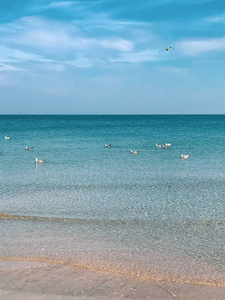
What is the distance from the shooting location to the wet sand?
10406 millimetres

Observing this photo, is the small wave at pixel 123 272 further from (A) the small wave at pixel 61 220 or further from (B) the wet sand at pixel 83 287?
(A) the small wave at pixel 61 220

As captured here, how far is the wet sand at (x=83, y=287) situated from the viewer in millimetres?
10406

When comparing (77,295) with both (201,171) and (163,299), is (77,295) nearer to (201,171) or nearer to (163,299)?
(163,299)

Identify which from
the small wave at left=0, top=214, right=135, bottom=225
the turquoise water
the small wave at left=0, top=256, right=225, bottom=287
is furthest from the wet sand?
the small wave at left=0, top=214, right=135, bottom=225

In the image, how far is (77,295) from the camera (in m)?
10.5

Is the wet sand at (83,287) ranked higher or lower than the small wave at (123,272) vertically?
higher

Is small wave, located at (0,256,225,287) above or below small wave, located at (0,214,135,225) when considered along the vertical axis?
below

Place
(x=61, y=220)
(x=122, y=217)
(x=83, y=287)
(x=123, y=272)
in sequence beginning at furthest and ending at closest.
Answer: (x=122, y=217) → (x=61, y=220) → (x=123, y=272) → (x=83, y=287)

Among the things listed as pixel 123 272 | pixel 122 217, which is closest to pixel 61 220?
pixel 122 217

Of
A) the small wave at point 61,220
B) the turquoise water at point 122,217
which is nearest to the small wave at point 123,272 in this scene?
the turquoise water at point 122,217

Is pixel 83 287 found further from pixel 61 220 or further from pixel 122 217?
pixel 122 217

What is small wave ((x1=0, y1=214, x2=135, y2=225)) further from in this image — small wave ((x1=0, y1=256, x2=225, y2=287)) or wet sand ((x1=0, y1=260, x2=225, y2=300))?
wet sand ((x1=0, y1=260, x2=225, y2=300))

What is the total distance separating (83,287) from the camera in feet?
36.1

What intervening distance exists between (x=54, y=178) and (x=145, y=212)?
38.3 feet
